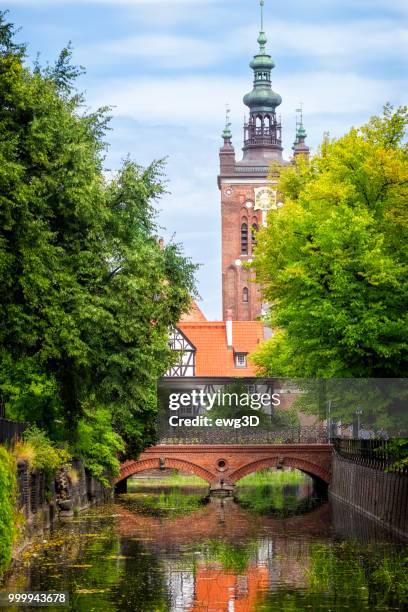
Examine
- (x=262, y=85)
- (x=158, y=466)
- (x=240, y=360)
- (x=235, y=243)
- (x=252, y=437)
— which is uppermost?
(x=262, y=85)

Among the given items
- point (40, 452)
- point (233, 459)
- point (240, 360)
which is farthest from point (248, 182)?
point (40, 452)

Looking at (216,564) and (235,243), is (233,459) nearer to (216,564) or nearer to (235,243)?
(216,564)

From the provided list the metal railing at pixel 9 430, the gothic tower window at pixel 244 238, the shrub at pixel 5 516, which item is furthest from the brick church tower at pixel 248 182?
the shrub at pixel 5 516

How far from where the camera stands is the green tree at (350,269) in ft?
127

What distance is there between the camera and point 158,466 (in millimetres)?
78125

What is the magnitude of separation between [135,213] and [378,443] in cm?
1147

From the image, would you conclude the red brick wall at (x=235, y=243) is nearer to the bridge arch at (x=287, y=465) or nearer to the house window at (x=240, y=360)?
the house window at (x=240, y=360)

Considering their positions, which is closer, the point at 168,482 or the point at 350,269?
the point at 350,269

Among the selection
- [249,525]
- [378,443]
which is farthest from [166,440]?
[378,443]

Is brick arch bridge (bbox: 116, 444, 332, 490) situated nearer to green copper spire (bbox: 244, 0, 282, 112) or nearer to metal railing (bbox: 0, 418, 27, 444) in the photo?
metal railing (bbox: 0, 418, 27, 444)

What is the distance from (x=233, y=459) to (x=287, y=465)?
3173 millimetres

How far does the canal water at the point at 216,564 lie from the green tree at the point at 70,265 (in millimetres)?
4753

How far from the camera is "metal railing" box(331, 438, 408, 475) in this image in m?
43.5

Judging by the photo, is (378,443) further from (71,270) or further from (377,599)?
(377,599)
